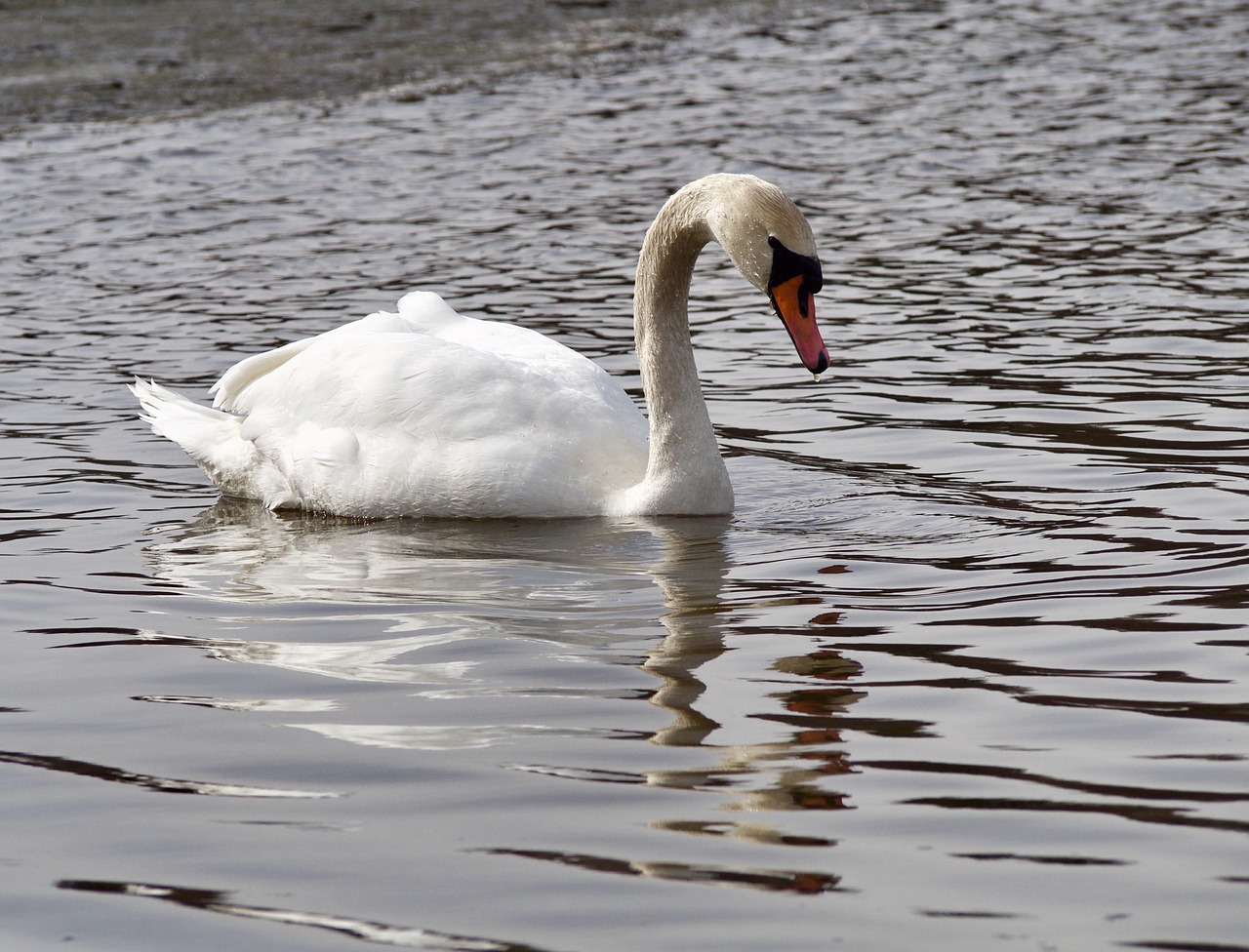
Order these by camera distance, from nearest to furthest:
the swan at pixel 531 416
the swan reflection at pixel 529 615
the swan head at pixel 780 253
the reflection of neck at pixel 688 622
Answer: the swan reflection at pixel 529 615
the reflection of neck at pixel 688 622
the swan head at pixel 780 253
the swan at pixel 531 416

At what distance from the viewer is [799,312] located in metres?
6.78

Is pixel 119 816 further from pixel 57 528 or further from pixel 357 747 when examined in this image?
pixel 57 528

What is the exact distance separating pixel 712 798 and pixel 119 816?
1306 mm

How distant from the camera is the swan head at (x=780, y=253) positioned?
6715mm

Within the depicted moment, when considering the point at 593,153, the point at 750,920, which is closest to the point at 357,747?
the point at 750,920

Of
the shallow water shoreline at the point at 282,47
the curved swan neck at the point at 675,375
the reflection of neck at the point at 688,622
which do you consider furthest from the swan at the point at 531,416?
the shallow water shoreline at the point at 282,47

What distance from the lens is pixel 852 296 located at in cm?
1080

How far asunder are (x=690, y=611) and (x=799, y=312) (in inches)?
57.0

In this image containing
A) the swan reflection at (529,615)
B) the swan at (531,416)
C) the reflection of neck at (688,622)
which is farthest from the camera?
the swan at (531,416)

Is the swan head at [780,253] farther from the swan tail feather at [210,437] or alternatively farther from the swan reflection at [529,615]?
the swan tail feather at [210,437]

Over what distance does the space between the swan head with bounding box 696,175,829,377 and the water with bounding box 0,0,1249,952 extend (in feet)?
2.48

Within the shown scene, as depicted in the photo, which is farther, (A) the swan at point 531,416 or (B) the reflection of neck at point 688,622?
(A) the swan at point 531,416

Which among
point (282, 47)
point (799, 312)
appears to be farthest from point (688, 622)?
point (282, 47)

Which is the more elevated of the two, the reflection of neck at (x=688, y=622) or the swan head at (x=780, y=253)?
the swan head at (x=780, y=253)
